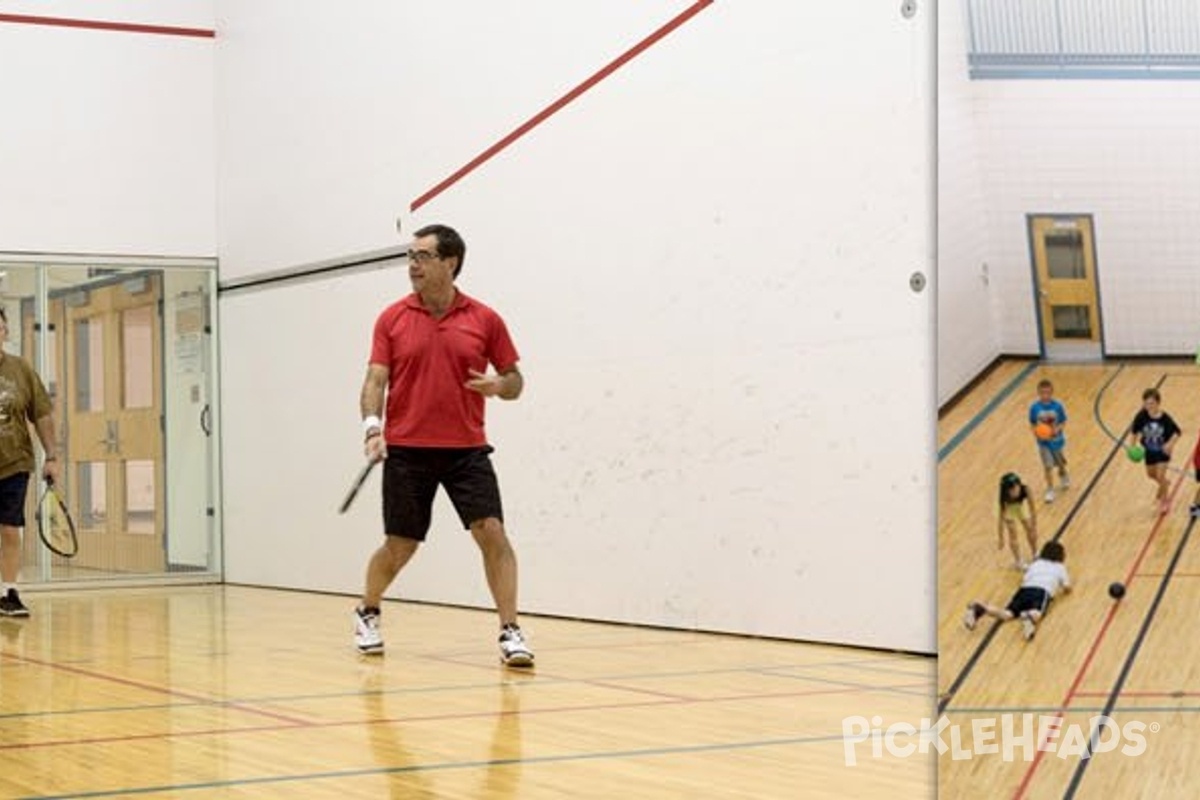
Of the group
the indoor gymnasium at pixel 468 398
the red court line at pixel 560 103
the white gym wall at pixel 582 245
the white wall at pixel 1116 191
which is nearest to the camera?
the white wall at pixel 1116 191

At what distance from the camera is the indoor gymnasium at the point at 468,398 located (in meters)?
4.23

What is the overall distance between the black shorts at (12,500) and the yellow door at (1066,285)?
7.31 metres

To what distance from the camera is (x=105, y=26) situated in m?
10.1

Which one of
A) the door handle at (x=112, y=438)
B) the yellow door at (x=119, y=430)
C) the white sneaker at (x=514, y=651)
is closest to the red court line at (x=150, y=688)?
the white sneaker at (x=514, y=651)

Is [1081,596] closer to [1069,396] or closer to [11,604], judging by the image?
[1069,396]

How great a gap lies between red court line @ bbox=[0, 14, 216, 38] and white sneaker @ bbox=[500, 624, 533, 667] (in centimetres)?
590

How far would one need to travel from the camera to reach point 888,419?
231 inches

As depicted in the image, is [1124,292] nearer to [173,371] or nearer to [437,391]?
[437,391]

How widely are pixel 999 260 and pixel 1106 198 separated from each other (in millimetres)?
72

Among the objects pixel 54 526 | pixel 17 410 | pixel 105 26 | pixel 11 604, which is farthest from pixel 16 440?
pixel 105 26

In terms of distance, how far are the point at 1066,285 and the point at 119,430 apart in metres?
9.93

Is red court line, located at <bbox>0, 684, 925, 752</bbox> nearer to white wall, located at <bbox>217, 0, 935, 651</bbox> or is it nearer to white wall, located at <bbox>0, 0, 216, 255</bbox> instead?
white wall, located at <bbox>217, 0, 935, 651</bbox>

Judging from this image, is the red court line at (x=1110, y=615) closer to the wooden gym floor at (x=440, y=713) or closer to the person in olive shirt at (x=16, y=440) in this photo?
the wooden gym floor at (x=440, y=713)

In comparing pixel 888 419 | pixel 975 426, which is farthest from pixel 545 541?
pixel 975 426
